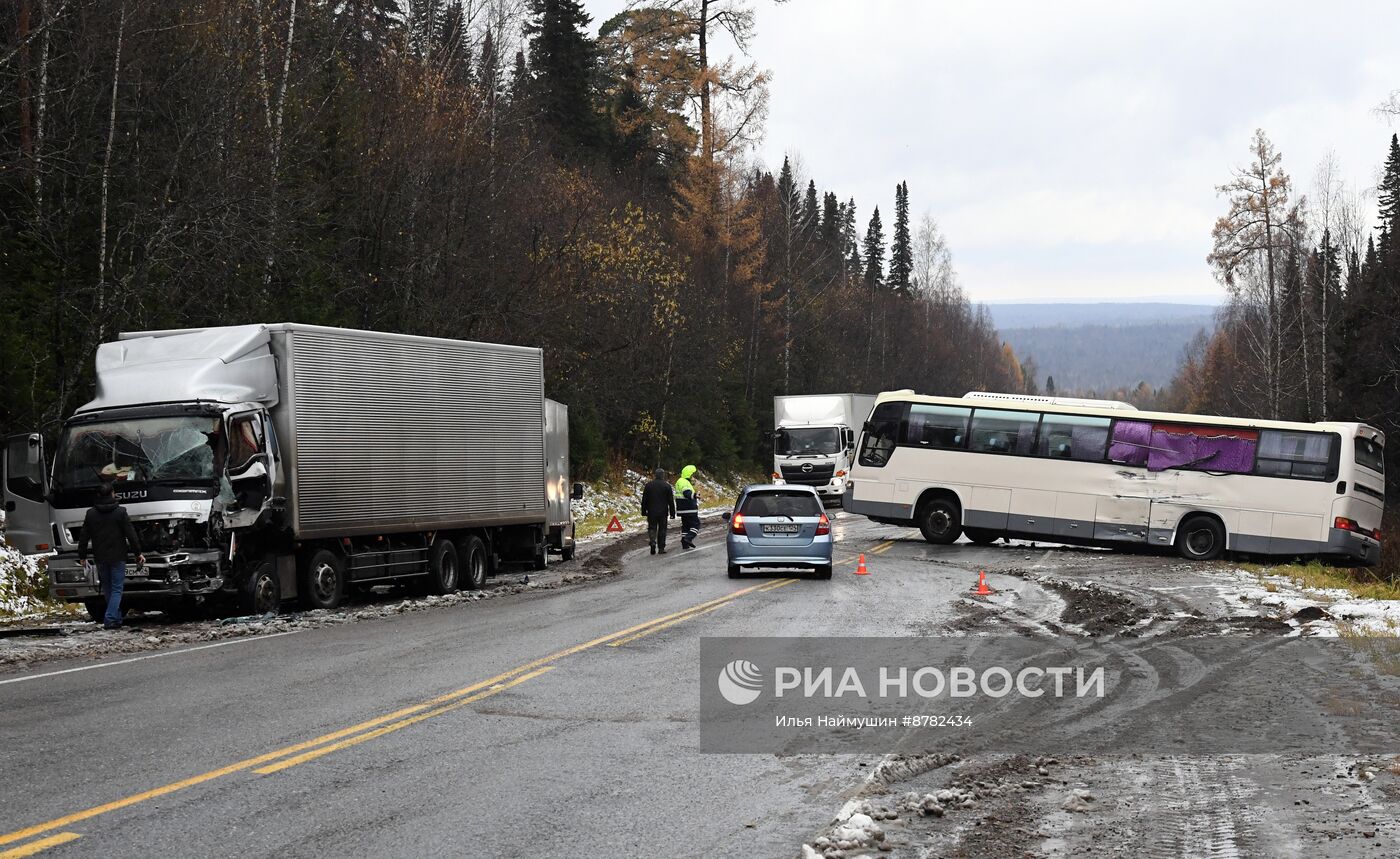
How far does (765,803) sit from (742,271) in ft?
186

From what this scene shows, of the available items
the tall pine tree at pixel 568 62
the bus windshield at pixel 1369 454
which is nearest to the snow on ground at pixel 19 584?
the bus windshield at pixel 1369 454

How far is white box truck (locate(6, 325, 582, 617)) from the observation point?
56.3 feet

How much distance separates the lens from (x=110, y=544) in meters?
16.3

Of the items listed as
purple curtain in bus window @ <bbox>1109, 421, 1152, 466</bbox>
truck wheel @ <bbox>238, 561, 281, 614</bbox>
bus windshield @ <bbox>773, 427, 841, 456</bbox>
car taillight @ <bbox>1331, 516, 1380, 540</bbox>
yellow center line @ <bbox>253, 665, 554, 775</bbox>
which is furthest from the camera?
bus windshield @ <bbox>773, 427, 841, 456</bbox>

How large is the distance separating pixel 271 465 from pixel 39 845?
479 inches

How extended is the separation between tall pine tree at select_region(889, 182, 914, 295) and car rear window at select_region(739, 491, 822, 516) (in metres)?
A: 120

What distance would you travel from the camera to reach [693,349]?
182ft

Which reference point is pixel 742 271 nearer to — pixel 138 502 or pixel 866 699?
pixel 138 502

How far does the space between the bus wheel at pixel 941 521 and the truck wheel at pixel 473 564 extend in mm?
13521

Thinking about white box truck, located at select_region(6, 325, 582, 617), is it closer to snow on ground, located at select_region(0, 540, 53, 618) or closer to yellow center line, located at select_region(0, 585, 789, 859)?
snow on ground, located at select_region(0, 540, 53, 618)

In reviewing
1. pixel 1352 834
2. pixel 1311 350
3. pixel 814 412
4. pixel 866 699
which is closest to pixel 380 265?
pixel 814 412

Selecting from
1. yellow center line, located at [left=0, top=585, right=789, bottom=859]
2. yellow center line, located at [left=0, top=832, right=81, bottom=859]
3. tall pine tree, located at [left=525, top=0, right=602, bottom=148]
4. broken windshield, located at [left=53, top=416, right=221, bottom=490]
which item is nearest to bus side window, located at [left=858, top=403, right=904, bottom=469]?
broken windshield, located at [left=53, top=416, right=221, bottom=490]

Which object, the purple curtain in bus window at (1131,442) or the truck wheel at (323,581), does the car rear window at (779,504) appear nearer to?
the truck wheel at (323,581)

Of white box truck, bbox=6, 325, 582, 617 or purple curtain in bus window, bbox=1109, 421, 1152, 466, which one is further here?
purple curtain in bus window, bbox=1109, 421, 1152, 466
